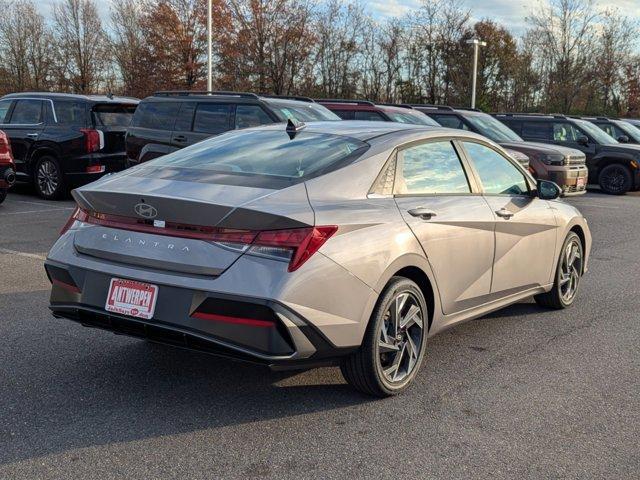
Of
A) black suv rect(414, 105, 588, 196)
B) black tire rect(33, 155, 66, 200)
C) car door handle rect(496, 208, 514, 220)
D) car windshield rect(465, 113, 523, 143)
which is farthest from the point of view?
car windshield rect(465, 113, 523, 143)

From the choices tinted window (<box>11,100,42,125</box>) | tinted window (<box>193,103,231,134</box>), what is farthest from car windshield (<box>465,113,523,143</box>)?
tinted window (<box>11,100,42,125</box>)

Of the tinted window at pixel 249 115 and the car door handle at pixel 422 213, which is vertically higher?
the tinted window at pixel 249 115

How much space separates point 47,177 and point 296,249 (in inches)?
412

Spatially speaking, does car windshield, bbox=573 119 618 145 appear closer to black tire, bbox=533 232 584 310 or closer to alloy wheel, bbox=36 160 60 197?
alloy wheel, bbox=36 160 60 197

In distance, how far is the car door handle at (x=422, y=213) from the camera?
412 cm

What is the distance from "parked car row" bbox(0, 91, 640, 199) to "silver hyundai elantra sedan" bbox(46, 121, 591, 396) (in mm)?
3781

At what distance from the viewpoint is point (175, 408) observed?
3754mm

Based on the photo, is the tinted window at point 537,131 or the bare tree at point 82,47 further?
the bare tree at point 82,47

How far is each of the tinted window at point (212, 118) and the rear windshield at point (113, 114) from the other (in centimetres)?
222

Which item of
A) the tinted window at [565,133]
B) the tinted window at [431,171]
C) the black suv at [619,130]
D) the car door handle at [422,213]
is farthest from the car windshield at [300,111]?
the black suv at [619,130]

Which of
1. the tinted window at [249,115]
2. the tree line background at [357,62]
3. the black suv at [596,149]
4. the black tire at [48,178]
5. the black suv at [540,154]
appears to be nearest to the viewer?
the tinted window at [249,115]

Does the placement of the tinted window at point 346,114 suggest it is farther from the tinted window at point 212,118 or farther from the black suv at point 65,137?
the tinted window at point 212,118

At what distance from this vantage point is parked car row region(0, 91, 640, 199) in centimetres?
1073

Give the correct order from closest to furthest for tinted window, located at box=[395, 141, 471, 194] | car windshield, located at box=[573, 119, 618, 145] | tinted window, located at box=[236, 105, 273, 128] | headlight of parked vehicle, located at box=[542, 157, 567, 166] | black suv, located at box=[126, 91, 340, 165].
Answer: tinted window, located at box=[395, 141, 471, 194] → tinted window, located at box=[236, 105, 273, 128] → black suv, located at box=[126, 91, 340, 165] → headlight of parked vehicle, located at box=[542, 157, 567, 166] → car windshield, located at box=[573, 119, 618, 145]
